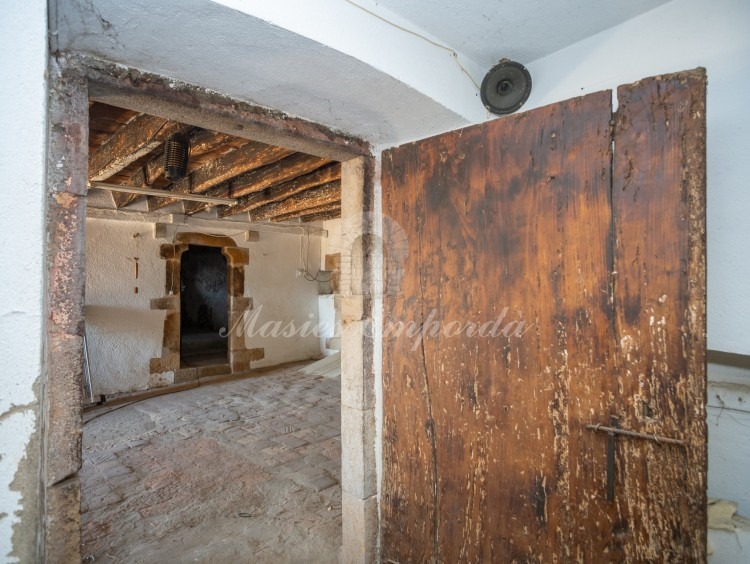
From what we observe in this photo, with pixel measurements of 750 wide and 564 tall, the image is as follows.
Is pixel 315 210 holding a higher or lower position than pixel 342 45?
higher

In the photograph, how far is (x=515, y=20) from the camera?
1.43m

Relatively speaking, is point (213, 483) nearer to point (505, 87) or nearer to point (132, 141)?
point (132, 141)

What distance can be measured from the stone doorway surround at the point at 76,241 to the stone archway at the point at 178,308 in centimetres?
499

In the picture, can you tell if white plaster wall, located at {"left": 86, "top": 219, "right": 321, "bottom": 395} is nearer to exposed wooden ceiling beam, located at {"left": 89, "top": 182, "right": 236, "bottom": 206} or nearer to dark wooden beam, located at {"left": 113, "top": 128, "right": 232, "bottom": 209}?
dark wooden beam, located at {"left": 113, "top": 128, "right": 232, "bottom": 209}

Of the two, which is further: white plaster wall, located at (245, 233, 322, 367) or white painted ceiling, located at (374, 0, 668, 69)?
white plaster wall, located at (245, 233, 322, 367)

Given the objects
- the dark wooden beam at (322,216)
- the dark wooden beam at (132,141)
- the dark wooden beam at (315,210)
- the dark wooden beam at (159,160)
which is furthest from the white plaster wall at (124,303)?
the dark wooden beam at (132,141)

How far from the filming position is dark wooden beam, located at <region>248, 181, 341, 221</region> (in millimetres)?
4539

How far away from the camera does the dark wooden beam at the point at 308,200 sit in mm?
4539

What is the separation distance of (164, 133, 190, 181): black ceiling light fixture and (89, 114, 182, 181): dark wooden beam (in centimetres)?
6

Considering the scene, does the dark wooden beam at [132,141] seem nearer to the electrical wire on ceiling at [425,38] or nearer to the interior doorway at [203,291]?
the electrical wire on ceiling at [425,38]

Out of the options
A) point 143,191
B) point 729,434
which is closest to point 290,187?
point 143,191

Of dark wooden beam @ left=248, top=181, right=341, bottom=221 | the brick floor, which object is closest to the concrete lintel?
dark wooden beam @ left=248, top=181, right=341, bottom=221

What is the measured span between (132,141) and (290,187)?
186cm

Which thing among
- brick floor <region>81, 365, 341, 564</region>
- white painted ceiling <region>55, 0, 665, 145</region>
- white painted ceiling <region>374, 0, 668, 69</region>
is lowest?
brick floor <region>81, 365, 341, 564</region>
